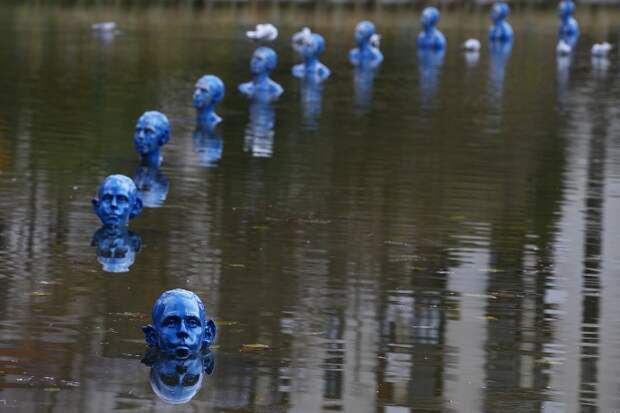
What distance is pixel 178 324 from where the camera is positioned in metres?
9.97

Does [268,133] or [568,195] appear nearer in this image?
[568,195]

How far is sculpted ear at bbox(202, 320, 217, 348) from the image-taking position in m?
10.1

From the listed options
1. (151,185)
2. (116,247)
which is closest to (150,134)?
(151,185)

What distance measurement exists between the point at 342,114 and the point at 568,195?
25.0ft

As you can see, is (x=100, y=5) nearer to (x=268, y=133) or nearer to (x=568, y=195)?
(x=268, y=133)

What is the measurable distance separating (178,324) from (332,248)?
3.97 metres

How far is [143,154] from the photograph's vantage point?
18156 mm

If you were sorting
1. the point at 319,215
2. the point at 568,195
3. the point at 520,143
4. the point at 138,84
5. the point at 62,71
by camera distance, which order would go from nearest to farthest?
1. the point at 319,215
2. the point at 568,195
3. the point at 520,143
4. the point at 138,84
5. the point at 62,71

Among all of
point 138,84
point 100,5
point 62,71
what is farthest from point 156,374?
point 100,5

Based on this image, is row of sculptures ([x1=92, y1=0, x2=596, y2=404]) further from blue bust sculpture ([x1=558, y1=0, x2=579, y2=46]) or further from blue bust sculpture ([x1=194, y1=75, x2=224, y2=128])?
blue bust sculpture ([x1=558, y1=0, x2=579, y2=46])

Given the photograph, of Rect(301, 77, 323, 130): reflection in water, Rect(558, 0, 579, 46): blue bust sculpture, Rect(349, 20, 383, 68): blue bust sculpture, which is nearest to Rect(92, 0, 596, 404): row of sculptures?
Rect(301, 77, 323, 130): reflection in water

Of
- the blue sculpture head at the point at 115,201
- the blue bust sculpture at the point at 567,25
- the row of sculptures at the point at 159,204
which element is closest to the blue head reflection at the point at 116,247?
the row of sculptures at the point at 159,204

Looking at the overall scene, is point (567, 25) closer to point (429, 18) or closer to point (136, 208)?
point (429, 18)

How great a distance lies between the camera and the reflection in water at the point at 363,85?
25969mm
